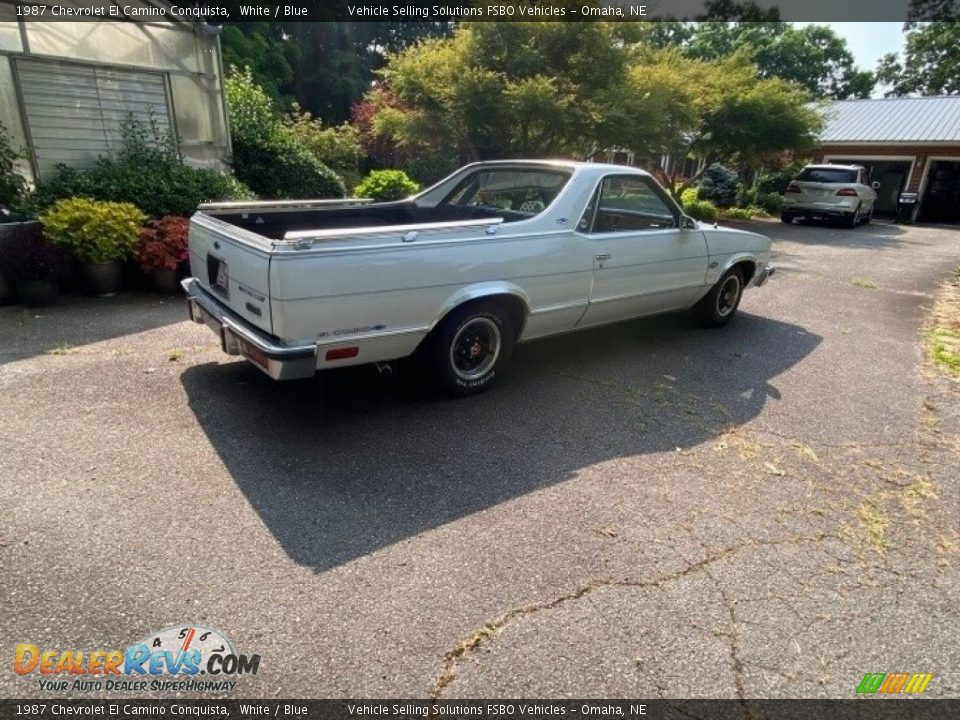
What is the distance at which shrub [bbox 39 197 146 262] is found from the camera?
6.21 m

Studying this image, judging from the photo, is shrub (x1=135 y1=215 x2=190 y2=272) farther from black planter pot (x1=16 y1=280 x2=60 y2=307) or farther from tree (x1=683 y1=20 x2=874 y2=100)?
tree (x1=683 y1=20 x2=874 y2=100)

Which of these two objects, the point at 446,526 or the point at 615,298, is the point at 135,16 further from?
the point at 446,526

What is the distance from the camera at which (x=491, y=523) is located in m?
2.86

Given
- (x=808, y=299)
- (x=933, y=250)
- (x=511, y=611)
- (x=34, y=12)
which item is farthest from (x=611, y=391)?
(x=933, y=250)

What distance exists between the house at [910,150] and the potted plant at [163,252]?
2314 centimetres

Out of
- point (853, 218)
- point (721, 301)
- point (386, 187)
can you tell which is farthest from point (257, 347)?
point (853, 218)

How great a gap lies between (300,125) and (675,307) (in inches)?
549

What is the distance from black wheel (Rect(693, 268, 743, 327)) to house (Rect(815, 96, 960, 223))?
19717 mm

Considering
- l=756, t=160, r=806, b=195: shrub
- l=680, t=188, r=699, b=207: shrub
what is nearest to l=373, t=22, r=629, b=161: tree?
l=680, t=188, r=699, b=207: shrub

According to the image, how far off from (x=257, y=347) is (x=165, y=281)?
14.0 ft

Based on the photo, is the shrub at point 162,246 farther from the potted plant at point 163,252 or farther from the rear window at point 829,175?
the rear window at point 829,175

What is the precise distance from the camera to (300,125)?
16.1 meters

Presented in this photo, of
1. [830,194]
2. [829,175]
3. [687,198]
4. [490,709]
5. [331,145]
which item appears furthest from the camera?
[687,198]

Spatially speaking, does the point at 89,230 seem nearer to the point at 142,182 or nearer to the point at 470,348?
the point at 142,182
